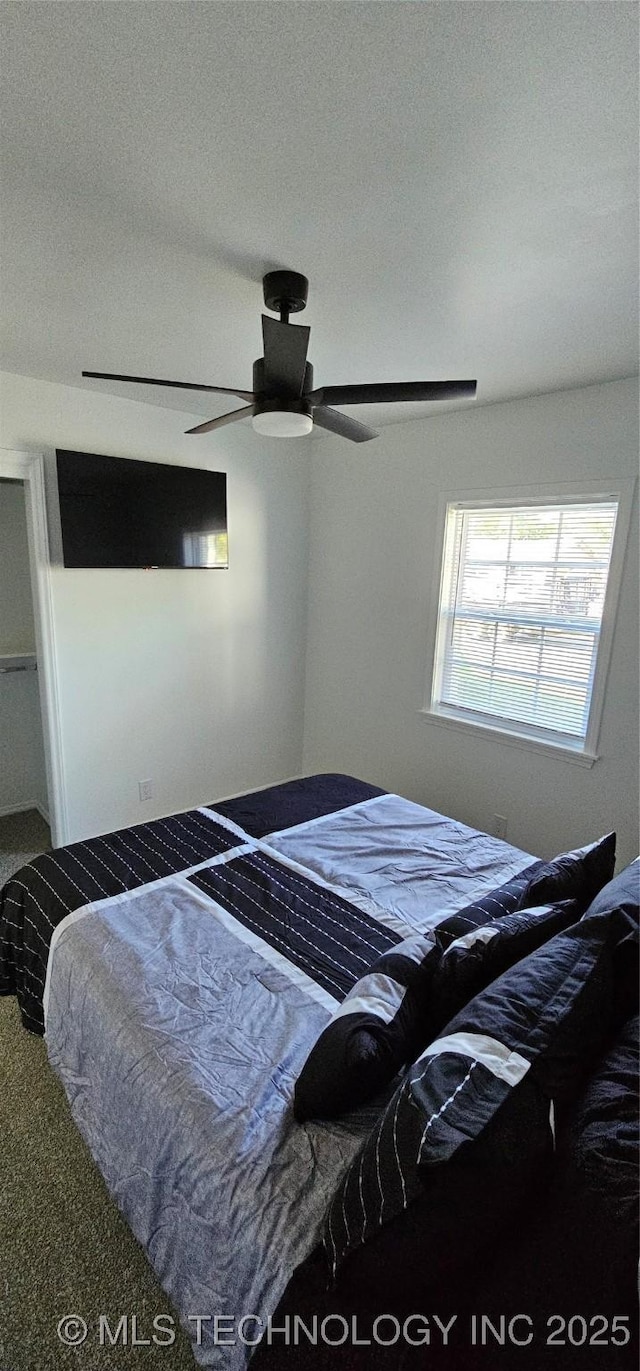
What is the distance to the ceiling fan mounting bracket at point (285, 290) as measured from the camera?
1715 mm

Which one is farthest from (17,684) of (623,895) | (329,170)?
(623,895)

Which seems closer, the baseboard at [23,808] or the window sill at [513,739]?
the window sill at [513,739]

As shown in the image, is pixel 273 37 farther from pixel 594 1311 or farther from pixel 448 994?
pixel 594 1311

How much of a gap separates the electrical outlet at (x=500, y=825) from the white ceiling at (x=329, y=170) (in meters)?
2.21

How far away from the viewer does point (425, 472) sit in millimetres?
3230

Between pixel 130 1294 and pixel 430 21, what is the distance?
2.59 m

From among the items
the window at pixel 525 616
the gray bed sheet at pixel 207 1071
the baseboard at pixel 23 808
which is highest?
the window at pixel 525 616

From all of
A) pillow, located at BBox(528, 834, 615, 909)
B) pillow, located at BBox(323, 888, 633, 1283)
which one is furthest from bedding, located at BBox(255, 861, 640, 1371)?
pillow, located at BBox(528, 834, 615, 909)

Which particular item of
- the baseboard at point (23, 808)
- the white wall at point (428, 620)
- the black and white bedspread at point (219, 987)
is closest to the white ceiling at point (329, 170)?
the white wall at point (428, 620)

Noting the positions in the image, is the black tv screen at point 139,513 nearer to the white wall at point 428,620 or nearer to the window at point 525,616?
the white wall at point 428,620

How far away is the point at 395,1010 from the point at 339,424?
1876mm

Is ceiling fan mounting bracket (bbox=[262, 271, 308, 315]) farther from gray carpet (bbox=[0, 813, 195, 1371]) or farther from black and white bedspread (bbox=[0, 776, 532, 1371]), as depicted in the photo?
gray carpet (bbox=[0, 813, 195, 1371])

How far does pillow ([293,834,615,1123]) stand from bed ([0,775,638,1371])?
0.04 meters

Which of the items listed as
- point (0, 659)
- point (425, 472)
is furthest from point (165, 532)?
point (425, 472)
